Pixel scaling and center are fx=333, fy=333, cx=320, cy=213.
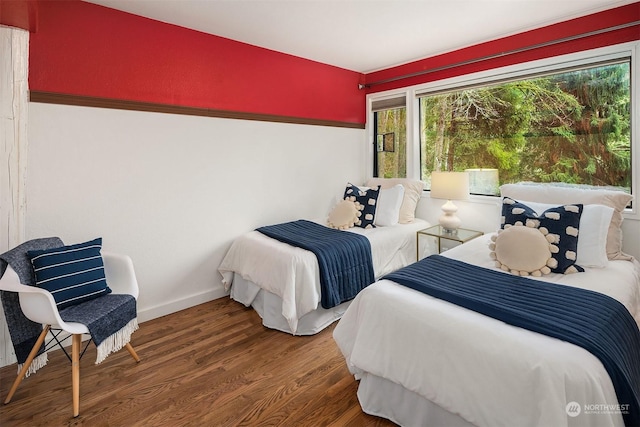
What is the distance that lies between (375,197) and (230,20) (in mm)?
2097

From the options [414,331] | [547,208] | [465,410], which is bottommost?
[465,410]

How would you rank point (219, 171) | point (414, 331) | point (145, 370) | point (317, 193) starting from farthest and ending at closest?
point (317, 193) < point (219, 171) < point (145, 370) < point (414, 331)

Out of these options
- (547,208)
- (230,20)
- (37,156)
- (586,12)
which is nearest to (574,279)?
(547,208)

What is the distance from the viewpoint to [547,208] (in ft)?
7.86

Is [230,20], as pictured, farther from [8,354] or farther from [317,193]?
[8,354]

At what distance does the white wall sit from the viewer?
2.36 m

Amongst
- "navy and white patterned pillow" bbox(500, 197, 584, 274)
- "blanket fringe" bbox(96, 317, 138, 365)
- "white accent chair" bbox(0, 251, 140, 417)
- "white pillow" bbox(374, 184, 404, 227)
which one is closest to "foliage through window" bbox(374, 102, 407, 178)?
"white pillow" bbox(374, 184, 404, 227)

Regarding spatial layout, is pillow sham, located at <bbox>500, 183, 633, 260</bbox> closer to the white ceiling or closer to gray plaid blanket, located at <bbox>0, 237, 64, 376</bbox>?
the white ceiling

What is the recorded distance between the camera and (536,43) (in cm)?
292

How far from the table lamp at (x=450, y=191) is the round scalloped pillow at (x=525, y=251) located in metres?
1.02

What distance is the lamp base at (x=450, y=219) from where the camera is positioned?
10.9 feet

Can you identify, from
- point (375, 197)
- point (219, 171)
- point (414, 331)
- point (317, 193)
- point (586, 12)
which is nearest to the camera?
point (414, 331)

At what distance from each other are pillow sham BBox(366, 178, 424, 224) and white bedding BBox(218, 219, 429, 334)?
11cm

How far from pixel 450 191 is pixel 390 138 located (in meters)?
1.35
